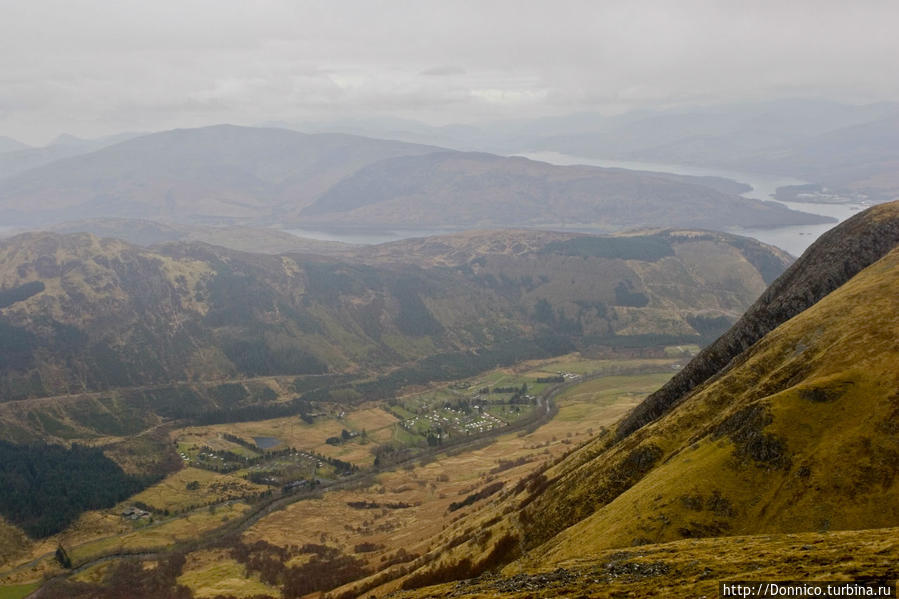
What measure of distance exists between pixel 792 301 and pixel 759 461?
71.2 meters

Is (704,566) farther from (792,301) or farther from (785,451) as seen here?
(792,301)

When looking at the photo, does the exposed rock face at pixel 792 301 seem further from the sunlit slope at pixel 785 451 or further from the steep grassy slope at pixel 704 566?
the steep grassy slope at pixel 704 566

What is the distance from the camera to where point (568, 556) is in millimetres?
95938

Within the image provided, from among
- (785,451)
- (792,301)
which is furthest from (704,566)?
(792,301)

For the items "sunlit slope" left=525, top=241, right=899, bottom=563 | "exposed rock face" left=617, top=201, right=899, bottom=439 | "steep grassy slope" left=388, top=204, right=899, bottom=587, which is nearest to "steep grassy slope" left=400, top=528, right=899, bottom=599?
"steep grassy slope" left=388, top=204, right=899, bottom=587

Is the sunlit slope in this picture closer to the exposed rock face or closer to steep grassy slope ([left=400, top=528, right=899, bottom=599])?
steep grassy slope ([left=400, top=528, right=899, bottom=599])

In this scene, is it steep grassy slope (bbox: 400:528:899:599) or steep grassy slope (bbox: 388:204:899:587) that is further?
steep grassy slope (bbox: 388:204:899:587)

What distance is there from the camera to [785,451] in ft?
306

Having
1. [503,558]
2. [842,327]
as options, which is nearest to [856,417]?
[842,327]

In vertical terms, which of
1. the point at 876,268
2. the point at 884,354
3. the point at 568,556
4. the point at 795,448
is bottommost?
the point at 568,556

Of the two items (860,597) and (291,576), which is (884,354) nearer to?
(860,597)

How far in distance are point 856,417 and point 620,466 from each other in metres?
42.0

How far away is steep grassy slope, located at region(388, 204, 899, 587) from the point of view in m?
85.1

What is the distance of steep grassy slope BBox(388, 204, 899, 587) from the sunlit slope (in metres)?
0.20
